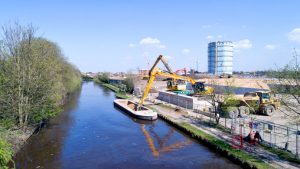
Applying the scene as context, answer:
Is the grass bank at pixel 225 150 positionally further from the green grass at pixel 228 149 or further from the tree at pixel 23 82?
the tree at pixel 23 82

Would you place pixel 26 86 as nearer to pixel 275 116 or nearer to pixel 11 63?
pixel 11 63

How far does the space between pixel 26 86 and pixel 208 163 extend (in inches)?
683

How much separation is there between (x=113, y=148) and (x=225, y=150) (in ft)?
28.2

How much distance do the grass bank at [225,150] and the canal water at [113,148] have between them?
458mm

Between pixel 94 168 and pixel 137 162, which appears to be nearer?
pixel 94 168

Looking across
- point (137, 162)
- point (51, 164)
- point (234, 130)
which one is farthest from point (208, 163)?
point (51, 164)

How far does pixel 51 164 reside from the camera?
1942cm

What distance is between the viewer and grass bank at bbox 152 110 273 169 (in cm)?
1717

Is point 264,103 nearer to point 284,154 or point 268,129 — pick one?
point 268,129

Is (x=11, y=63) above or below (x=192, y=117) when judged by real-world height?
above

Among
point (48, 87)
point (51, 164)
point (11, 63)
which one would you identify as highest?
point (11, 63)

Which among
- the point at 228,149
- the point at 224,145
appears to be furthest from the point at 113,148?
the point at 228,149

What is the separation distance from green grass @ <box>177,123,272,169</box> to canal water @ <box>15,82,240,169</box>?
23.5 inches

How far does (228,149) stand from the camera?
66.2 ft
